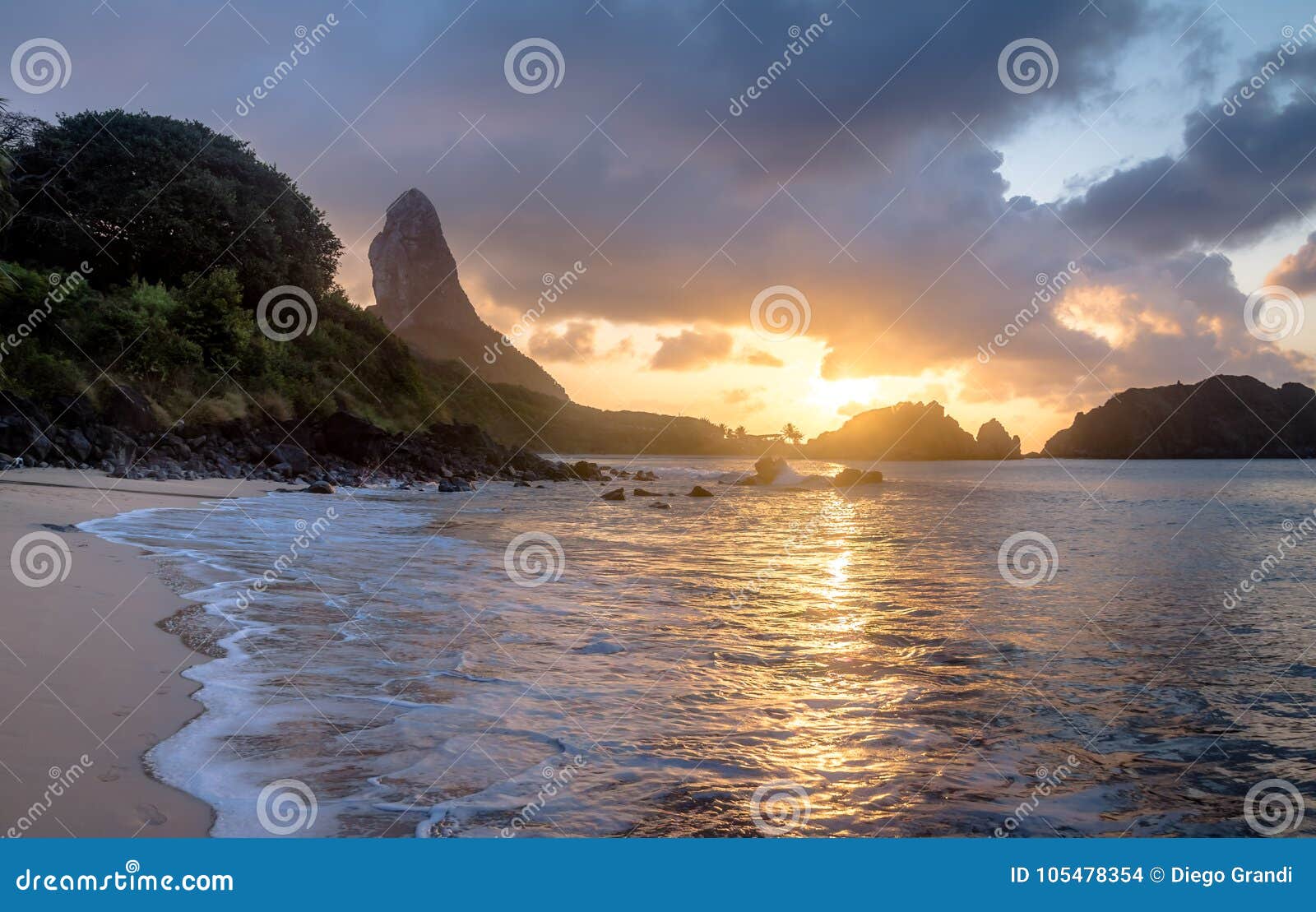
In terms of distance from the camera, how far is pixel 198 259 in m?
38.1

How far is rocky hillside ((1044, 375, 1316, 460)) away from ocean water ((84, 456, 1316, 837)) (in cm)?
13184

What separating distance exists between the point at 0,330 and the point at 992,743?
34.3 m

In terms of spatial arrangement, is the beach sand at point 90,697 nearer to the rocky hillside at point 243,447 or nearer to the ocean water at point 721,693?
the ocean water at point 721,693

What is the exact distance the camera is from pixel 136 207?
36750mm

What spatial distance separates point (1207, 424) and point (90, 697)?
507ft

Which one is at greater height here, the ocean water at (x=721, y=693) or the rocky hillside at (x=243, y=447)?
the ocean water at (x=721, y=693)

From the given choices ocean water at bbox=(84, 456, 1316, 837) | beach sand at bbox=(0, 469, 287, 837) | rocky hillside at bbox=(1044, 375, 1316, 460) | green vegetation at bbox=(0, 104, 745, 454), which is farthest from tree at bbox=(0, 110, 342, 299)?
rocky hillside at bbox=(1044, 375, 1316, 460)

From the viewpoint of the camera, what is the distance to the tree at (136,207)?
36.6 m

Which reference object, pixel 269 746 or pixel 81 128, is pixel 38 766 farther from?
pixel 81 128

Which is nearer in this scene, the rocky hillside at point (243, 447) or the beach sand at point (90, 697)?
the beach sand at point (90, 697)

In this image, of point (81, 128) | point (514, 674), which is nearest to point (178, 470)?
point (514, 674)

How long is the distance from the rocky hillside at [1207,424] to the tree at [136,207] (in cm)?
13589

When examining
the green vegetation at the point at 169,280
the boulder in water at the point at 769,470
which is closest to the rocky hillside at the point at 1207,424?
the boulder in water at the point at 769,470

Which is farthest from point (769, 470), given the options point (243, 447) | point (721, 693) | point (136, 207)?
point (721, 693)
